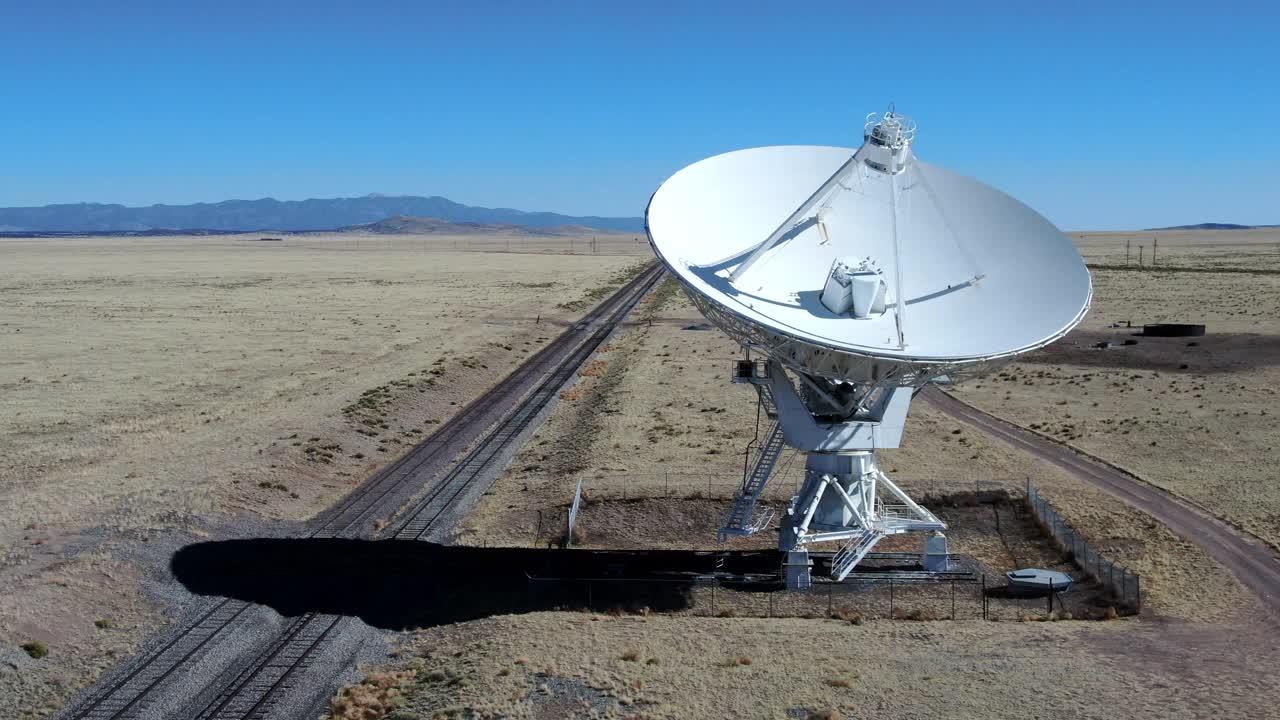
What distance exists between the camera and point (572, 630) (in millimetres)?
32625

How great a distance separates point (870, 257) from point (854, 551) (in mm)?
9526

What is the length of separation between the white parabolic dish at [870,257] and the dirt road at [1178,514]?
415 inches

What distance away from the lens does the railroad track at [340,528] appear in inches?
1130

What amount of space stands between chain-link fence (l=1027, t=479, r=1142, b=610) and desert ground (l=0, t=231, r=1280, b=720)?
739 mm

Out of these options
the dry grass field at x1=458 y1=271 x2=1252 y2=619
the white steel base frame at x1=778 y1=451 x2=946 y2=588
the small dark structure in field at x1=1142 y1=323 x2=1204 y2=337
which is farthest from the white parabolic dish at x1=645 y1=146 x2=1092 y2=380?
the small dark structure in field at x1=1142 y1=323 x2=1204 y2=337

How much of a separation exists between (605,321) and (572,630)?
8896 cm

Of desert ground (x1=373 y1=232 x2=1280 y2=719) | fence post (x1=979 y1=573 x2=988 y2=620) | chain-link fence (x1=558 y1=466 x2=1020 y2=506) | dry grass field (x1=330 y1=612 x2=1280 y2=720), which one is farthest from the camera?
chain-link fence (x1=558 y1=466 x2=1020 y2=506)

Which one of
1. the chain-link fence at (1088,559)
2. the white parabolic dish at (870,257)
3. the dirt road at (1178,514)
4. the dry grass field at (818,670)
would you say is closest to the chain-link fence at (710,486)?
the chain-link fence at (1088,559)

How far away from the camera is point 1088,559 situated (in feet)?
128

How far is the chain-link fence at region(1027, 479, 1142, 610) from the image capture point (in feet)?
116

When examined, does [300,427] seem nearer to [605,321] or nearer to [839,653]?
[839,653]

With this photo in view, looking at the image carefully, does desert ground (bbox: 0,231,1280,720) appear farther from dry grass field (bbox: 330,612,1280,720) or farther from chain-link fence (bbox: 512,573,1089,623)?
chain-link fence (bbox: 512,573,1089,623)

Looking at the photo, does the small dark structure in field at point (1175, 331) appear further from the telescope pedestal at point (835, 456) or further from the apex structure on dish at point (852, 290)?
the telescope pedestal at point (835, 456)

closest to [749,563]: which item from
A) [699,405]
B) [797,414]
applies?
[797,414]
